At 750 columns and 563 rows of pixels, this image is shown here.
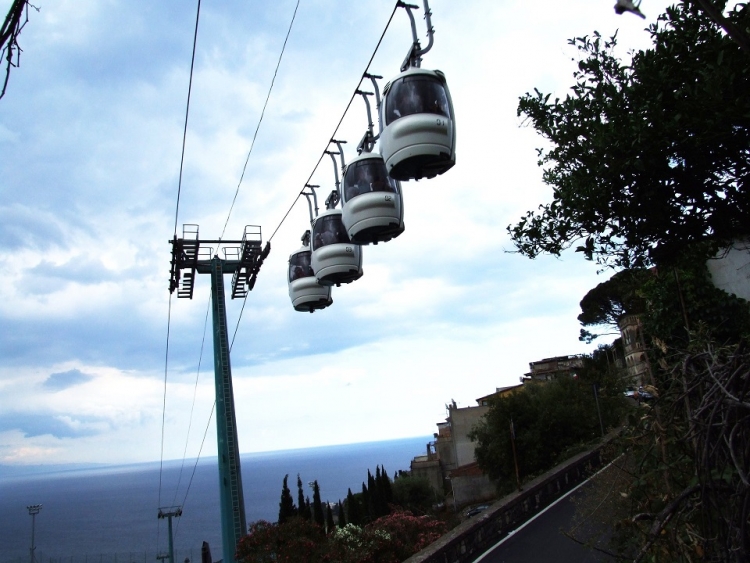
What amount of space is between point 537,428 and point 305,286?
18.9 m

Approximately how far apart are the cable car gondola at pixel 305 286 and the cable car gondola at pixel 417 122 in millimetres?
4481

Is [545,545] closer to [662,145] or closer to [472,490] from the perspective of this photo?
[662,145]

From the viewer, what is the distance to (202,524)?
468 feet

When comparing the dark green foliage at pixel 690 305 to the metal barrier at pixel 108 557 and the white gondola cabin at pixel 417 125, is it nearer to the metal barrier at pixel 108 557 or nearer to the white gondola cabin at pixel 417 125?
the white gondola cabin at pixel 417 125

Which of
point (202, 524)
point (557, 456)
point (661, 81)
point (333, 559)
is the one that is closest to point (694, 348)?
point (661, 81)

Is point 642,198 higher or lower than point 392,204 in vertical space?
lower

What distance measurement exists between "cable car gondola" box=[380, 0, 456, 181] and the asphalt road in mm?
6552

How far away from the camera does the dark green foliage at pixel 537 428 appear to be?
26344mm

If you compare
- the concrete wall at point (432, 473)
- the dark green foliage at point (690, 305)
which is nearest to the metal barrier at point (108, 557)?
the concrete wall at point (432, 473)

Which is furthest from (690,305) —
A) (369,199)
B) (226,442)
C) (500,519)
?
(226,442)

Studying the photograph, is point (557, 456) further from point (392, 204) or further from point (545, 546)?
point (392, 204)

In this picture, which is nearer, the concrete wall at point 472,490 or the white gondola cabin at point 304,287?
the white gondola cabin at point 304,287

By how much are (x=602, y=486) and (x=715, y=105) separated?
6002 mm

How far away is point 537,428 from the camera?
2659 centimetres
